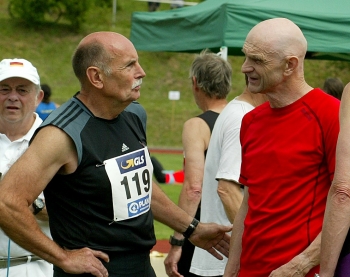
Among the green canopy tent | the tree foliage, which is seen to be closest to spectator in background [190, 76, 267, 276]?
the green canopy tent

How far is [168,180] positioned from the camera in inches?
656

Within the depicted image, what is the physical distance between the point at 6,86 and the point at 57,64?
3434cm

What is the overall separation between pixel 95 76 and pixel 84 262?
89cm

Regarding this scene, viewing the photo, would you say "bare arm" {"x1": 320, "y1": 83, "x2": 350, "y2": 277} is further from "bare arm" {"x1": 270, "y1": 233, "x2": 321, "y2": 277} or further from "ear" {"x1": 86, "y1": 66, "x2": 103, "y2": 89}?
"ear" {"x1": 86, "y1": 66, "x2": 103, "y2": 89}

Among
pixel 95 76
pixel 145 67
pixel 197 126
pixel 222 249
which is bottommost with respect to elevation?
pixel 145 67

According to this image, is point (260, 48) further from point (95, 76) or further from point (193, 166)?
point (193, 166)

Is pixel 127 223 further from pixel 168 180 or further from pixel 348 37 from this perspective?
pixel 168 180

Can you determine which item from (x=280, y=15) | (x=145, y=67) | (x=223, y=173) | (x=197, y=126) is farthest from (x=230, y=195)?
(x=145, y=67)

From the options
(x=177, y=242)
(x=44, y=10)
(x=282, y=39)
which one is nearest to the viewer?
(x=282, y=39)

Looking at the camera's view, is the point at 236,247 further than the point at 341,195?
Yes

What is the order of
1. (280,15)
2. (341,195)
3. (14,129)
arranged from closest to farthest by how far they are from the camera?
(341,195) < (14,129) < (280,15)

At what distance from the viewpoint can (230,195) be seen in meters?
4.36

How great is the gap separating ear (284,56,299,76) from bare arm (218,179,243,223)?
1.07 m

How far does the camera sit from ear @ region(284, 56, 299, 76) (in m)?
3.42
